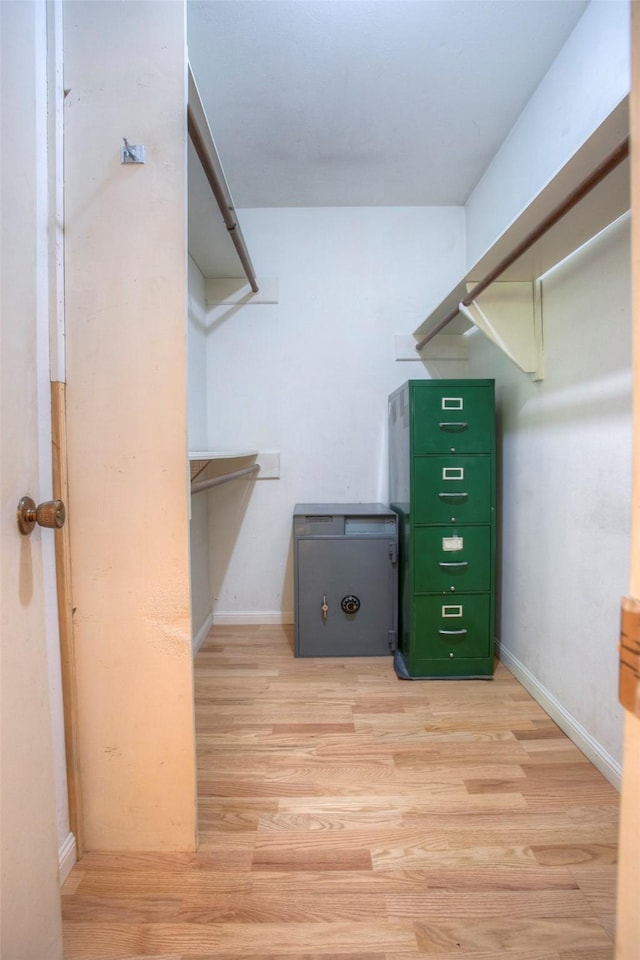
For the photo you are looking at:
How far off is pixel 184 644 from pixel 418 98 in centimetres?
232

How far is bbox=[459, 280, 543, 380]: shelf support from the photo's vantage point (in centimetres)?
185

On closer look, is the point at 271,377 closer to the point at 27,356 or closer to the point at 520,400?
the point at 520,400

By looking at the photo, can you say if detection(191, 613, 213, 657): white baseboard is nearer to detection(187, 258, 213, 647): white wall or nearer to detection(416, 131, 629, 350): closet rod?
detection(187, 258, 213, 647): white wall

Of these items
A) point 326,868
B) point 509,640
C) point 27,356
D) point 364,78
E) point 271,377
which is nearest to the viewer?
point 27,356

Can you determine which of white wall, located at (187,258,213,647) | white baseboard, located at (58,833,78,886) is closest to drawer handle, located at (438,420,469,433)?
white wall, located at (187,258,213,647)

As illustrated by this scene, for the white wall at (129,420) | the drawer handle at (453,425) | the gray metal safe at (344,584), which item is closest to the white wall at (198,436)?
the gray metal safe at (344,584)

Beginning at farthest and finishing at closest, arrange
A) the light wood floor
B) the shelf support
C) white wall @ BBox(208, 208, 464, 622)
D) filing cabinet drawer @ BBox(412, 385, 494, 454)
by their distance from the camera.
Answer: white wall @ BBox(208, 208, 464, 622) → filing cabinet drawer @ BBox(412, 385, 494, 454) → the shelf support → the light wood floor

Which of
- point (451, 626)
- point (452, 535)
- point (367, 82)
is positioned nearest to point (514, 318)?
point (452, 535)

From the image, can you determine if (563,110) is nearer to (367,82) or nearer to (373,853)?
(367,82)

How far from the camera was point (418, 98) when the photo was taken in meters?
1.81

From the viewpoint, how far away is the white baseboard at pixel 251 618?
272 cm

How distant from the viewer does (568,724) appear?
Result: 1.66 metres

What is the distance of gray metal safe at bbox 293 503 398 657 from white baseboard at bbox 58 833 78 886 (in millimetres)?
1279

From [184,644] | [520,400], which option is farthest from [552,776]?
[520,400]
